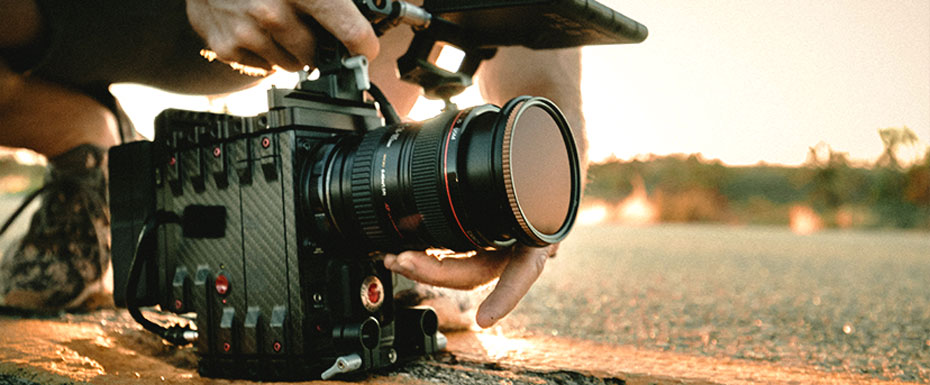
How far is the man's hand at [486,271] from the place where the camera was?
0.99 metres

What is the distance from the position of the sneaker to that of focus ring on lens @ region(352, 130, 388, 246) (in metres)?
1.14

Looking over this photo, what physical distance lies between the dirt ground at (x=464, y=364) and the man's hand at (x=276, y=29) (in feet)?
1.81

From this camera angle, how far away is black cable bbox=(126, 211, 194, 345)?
1.16 metres

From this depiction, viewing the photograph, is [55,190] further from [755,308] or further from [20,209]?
[755,308]

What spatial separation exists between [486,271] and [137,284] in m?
0.62

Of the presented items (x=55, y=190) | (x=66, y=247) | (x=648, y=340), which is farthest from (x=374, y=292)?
(x=55, y=190)

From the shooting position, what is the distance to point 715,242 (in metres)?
4.93

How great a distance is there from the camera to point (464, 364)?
1.16m

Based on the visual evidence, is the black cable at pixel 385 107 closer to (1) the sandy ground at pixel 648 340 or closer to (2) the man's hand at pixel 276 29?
(2) the man's hand at pixel 276 29

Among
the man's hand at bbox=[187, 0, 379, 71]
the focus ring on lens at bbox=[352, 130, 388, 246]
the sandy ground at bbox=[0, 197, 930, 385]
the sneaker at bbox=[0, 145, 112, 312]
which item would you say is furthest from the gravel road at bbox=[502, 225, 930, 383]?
the sneaker at bbox=[0, 145, 112, 312]

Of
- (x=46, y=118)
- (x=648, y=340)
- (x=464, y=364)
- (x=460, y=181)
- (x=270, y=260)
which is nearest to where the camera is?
(x=460, y=181)

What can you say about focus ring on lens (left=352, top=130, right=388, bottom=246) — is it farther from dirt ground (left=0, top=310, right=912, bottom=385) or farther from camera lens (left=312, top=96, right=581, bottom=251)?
dirt ground (left=0, top=310, right=912, bottom=385)

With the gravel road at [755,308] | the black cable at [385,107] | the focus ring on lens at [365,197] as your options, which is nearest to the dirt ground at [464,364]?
the gravel road at [755,308]

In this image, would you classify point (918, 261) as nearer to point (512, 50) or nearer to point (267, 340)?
point (512, 50)
